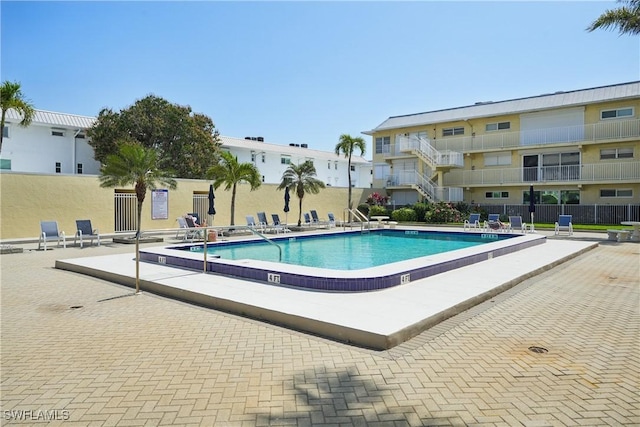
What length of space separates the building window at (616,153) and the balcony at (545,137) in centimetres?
118

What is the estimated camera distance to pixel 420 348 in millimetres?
5031

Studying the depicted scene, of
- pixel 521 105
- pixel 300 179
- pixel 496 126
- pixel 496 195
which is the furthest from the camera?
pixel 496 126

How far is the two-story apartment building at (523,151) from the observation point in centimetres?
2755

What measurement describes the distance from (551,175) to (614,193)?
3941mm

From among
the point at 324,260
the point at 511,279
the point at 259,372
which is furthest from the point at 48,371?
the point at 324,260

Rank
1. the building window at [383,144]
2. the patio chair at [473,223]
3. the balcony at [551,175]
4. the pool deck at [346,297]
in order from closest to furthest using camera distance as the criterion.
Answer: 1. the pool deck at [346,297]
2. the patio chair at [473,223]
3. the balcony at [551,175]
4. the building window at [383,144]

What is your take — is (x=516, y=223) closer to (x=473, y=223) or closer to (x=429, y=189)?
(x=473, y=223)

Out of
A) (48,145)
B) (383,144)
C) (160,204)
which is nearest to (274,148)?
(383,144)

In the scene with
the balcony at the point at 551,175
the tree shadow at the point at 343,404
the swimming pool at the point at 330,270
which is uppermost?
the balcony at the point at 551,175

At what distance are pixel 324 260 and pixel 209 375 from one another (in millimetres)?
8906

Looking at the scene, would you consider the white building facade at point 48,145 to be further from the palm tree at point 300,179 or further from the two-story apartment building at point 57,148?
the palm tree at point 300,179

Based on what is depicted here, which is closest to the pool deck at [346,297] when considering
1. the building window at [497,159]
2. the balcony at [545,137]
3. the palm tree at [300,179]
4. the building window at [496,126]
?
the palm tree at [300,179]

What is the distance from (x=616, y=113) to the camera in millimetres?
27906
